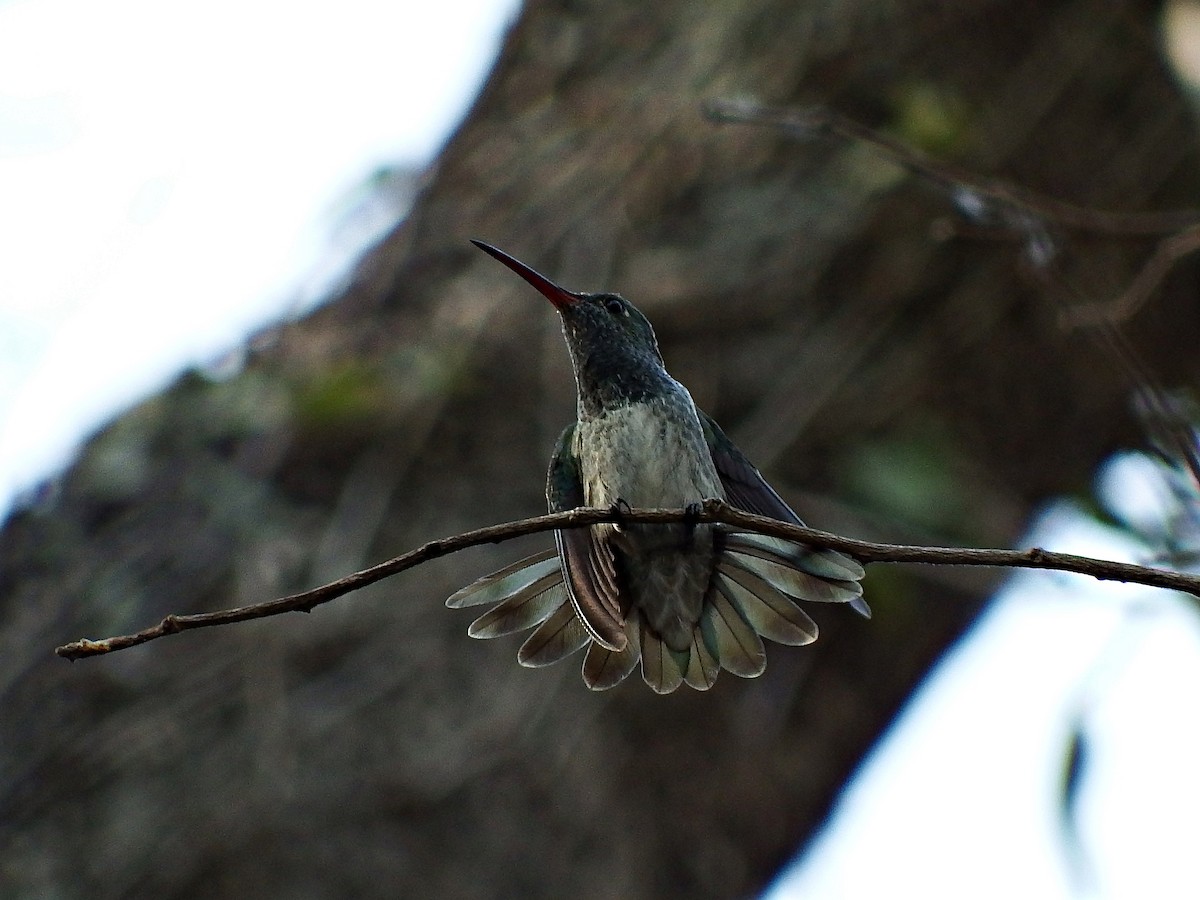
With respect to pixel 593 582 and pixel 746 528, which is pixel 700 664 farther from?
pixel 746 528

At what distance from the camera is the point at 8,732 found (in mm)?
2701

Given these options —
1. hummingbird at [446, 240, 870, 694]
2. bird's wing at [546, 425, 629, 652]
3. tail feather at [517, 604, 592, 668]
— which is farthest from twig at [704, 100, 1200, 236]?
tail feather at [517, 604, 592, 668]

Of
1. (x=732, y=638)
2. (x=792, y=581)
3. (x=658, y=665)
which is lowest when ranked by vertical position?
(x=658, y=665)

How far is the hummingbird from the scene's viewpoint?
6.31ft

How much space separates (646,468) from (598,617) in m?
0.62

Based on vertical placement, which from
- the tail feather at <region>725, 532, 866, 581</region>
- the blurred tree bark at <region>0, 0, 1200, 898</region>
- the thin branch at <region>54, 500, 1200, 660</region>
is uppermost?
the thin branch at <region>54, 500, 1200, 660</region>

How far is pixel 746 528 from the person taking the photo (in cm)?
150

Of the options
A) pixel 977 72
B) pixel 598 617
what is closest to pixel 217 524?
pixel 598 617

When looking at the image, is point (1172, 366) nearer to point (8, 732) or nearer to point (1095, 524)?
point (1095, 524)

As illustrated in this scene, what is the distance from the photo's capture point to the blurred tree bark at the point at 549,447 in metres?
2.81

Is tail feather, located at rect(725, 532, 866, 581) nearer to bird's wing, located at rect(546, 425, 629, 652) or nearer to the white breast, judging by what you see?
bird's wing, located at rect(546, 425, 629, 652)

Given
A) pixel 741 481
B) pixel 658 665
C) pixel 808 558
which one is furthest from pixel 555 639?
pixel 741 481

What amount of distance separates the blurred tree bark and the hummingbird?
0.64 meters

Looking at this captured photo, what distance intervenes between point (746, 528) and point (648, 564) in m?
0.87
